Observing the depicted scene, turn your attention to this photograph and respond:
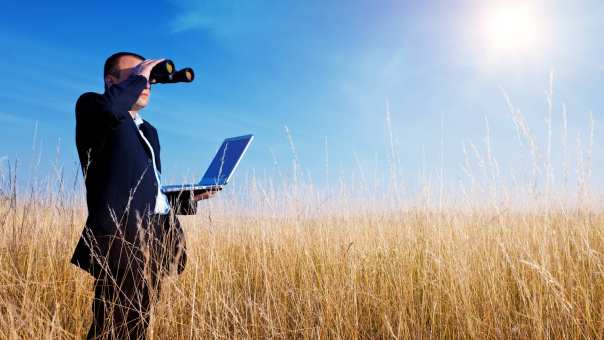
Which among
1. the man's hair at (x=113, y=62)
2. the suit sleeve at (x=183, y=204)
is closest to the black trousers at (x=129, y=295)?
the suit sleeve at (x=183, y=204)

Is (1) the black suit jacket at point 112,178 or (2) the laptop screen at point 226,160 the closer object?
(1) the black suit jacket at point 112,178

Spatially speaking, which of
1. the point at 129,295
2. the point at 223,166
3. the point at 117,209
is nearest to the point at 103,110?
the point at 117,209

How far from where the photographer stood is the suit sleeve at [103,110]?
1572mm

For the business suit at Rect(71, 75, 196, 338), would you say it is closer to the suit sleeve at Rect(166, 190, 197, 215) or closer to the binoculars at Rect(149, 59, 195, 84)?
the binoculars at Rect(149, 59, 195, 84)

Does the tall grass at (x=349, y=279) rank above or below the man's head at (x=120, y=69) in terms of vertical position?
below

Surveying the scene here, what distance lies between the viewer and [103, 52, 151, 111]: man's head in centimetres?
183

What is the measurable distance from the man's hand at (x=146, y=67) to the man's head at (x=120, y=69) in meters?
0.07

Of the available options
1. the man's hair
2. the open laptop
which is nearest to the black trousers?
the open laptop

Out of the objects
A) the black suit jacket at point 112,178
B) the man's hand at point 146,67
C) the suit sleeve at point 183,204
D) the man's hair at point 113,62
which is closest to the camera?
the black suit jacket at point 112,178

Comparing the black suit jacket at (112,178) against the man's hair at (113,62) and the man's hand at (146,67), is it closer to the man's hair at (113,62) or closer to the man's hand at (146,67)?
the man's hand at (146,67)

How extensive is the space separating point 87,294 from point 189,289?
563 mm

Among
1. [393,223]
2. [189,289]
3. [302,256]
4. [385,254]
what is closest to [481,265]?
[385,254]

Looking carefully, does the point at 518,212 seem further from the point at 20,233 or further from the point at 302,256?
the point at 20,233

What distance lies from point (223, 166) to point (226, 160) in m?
0.04
